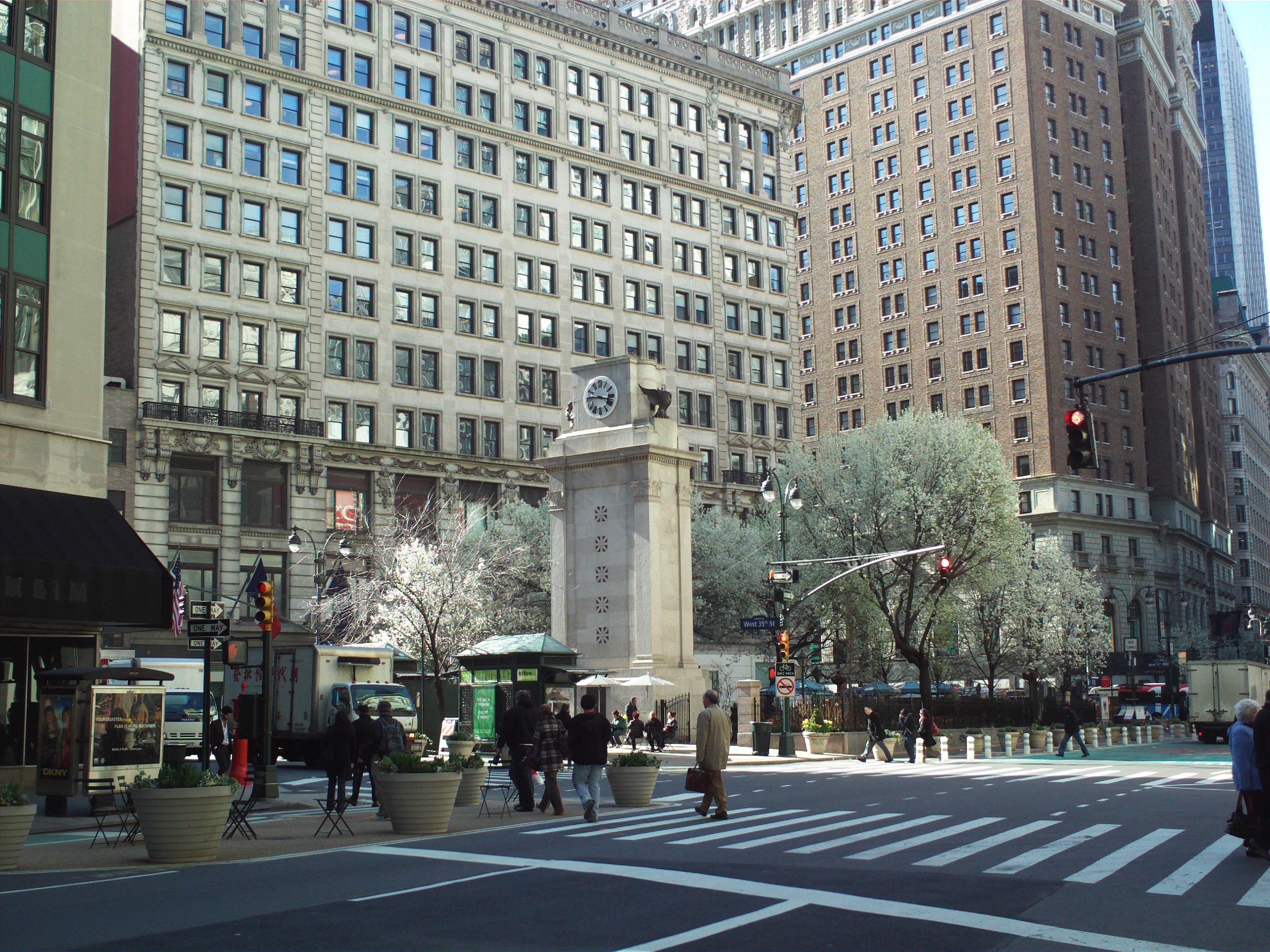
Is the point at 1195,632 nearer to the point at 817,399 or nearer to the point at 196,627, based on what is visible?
the point at 817,399

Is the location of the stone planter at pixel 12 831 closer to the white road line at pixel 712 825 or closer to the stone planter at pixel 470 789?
the white road line at pixel 712 825

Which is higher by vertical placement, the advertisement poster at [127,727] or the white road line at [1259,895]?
the advertisement poster at [127,727]

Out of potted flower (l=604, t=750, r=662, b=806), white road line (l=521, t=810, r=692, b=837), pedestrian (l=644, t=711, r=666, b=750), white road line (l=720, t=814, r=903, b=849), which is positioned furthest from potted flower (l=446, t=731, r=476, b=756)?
white road line (l=720, t=814, r=903, b=849)

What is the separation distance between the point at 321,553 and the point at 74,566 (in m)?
36.8

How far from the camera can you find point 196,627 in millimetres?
23094

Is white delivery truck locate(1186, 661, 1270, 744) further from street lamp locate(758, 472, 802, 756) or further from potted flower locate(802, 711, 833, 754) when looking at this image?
street lamp locate(758, 472, 802, 756)

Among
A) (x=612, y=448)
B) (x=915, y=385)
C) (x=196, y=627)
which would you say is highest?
(x=915, y=385)

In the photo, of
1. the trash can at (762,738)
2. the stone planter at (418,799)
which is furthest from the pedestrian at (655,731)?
the stone planter at (418,799)

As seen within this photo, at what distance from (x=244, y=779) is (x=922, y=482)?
109 ft

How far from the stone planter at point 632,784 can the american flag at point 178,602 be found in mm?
21580

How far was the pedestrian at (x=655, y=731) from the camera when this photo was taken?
4081cm

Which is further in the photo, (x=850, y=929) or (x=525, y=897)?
(x=525, y=897)

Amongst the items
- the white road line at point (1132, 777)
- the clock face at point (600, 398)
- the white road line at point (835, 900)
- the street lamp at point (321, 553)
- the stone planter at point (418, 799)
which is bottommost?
the white road line at point (1132, 777)

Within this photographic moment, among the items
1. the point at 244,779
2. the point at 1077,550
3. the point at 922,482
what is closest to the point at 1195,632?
the point at 1077,550
